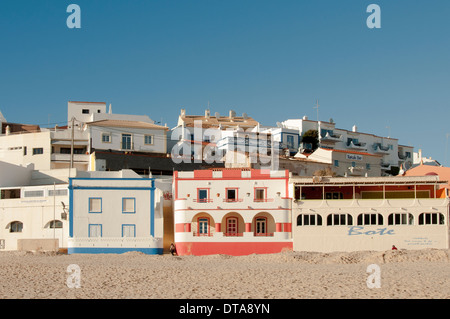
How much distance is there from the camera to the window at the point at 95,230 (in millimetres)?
45125

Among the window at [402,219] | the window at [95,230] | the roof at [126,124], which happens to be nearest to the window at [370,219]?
the window at [402,219]

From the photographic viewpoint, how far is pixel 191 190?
4538cm

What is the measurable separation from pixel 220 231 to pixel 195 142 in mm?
26218

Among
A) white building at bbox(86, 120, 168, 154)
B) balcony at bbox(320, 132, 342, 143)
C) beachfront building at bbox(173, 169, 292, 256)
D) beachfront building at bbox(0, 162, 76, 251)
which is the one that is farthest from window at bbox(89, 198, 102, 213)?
balcony at bbox(320, 132, 342, 143)

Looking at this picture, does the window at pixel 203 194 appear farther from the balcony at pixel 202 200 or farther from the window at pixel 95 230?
the window at pixel 95 230

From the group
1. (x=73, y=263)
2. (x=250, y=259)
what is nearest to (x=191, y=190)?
(x=250, y=259)

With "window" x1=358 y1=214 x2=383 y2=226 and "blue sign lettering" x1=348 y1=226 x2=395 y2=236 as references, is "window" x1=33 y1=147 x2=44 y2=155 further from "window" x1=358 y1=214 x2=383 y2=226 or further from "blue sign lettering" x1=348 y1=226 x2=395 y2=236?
"window" x1=358 y1=214 x2=383 y2=226

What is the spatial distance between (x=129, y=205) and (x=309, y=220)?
1250cm

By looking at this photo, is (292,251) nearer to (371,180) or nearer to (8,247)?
(371,180)

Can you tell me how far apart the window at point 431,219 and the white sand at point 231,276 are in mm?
4082

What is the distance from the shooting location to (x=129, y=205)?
45562mm

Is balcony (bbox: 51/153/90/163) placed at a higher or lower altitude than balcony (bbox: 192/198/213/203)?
higher

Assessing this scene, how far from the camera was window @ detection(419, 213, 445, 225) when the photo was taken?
43812mm
